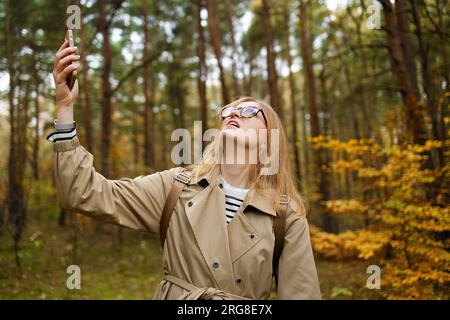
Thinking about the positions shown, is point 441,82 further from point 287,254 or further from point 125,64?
point 125,64

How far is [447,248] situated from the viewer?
473 cm

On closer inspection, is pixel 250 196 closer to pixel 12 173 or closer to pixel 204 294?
pixel 204 294

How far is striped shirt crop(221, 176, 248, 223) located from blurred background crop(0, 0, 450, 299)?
4.47 feet

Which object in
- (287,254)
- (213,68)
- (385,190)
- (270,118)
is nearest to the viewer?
(287,254)

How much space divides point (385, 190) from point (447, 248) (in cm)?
267

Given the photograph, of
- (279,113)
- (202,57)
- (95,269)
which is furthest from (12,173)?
(279,113)

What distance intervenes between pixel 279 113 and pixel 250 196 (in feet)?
34.8

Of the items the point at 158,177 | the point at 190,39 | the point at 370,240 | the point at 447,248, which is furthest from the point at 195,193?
the point at 190,39

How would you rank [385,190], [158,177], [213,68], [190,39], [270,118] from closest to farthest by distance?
[158,177]
[270,118]
[385,190]
[190,39]
[213,68]

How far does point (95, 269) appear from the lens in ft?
33.2

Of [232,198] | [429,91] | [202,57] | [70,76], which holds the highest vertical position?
[202,57]

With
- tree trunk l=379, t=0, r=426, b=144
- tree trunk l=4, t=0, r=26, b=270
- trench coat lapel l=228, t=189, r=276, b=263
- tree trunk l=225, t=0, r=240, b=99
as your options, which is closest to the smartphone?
trench coat lapel l=228, t=189, r=276, b=263

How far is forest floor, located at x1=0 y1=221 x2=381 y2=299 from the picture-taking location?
7.95 m

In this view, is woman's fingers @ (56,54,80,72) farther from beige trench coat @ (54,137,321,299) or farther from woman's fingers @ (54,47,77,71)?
beige trench coat @ (54,137,321,299)
